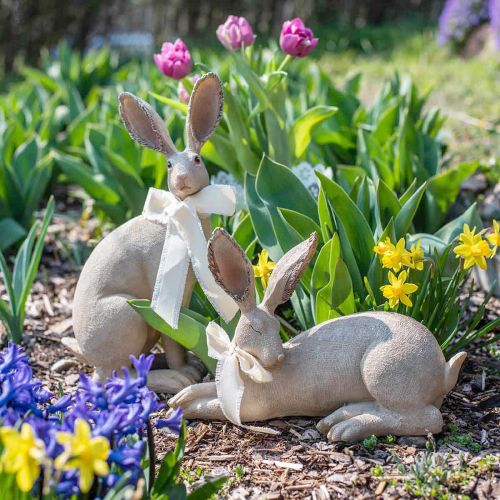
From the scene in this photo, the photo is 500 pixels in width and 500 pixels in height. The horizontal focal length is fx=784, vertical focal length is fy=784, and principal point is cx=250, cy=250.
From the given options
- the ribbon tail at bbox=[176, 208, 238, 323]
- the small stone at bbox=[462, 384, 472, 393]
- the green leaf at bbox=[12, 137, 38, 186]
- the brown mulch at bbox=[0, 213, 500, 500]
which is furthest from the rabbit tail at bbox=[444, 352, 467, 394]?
the green leaf at bbox=[12, 137, 38, 186]

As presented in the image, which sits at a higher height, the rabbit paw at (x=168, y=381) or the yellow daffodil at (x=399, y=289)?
the yellow daffodil at (x=399, y=289)

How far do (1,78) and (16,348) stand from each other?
8.87m

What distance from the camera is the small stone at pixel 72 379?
8.78 feet

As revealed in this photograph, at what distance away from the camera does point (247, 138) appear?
321 cm

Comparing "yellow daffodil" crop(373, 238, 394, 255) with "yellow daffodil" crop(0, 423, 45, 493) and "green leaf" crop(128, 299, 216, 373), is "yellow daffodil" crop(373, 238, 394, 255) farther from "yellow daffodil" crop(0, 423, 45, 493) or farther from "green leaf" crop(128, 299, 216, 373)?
"yellow daffodil" crop(0, 423, 45, 493)

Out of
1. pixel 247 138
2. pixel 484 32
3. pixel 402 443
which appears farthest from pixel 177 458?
Result: pixel 484 32

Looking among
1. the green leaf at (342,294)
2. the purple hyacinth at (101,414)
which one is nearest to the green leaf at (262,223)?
the green leaf at (342,294)

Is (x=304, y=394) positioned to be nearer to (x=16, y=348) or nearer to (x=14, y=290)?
(x=16, y=348)

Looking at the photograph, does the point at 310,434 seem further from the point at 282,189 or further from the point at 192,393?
the point at 282,189

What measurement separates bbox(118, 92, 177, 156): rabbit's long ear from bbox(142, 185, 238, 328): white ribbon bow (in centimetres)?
17

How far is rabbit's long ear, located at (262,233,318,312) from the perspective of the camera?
6.65ft

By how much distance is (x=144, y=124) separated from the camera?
2299 millimetres

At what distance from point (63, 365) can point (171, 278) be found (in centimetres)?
73

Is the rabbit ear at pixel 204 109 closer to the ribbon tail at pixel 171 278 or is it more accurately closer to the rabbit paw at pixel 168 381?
the ribbon tail at pixel 171 278
